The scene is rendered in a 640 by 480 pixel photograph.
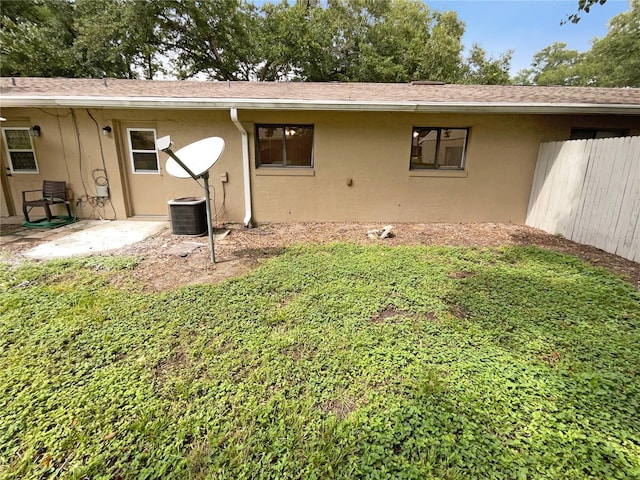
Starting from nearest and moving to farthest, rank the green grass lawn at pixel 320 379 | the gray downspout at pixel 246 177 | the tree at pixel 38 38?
the green grass lawn at pixel 320 379, the gray downspout at pixel 246 177, the tree at pixel 38 38

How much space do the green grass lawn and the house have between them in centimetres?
345

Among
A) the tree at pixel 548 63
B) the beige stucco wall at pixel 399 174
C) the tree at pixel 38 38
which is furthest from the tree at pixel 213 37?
the tree at pixel 548 63

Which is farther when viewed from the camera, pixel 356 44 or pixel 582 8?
pixel 356 44

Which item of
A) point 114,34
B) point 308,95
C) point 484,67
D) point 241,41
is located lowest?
point 308,95

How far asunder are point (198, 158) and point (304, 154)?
3145 millimetres

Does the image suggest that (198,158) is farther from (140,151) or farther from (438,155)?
(438,155)

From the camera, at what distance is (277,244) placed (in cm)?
544

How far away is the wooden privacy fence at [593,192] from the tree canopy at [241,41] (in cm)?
1291

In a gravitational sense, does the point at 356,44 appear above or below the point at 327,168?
above

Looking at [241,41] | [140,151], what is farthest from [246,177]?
[241,41]

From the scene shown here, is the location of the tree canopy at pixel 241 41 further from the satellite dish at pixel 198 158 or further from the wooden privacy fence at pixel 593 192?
the satellite dish at pixel 198 158

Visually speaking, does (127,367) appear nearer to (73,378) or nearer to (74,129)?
(73,378)

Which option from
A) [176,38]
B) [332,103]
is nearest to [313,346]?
[332,103]

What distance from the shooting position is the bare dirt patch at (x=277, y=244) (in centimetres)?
405
